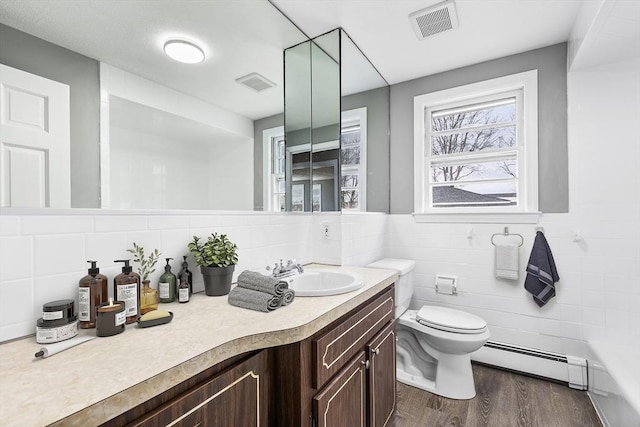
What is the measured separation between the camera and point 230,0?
1529 millimetres

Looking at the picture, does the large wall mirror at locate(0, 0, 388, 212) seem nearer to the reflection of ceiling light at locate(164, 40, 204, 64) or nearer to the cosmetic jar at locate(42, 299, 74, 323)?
the reflection of ceiling light at locate(164, 40, 204, 64)

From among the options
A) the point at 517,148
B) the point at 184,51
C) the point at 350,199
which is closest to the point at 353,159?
the point at 350,199

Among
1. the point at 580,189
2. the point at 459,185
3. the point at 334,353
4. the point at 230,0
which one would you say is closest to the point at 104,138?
the point at 230,0

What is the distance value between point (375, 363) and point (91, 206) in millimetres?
1329

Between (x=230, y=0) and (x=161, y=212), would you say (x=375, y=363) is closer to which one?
(x=161, y=212)

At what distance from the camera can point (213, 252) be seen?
1271 mm

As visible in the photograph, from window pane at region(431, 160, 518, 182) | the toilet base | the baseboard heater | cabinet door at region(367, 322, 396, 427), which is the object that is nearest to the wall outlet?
cabinet door at region(367, 322, 396, 427)

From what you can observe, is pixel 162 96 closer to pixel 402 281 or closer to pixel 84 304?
pixel 84 304

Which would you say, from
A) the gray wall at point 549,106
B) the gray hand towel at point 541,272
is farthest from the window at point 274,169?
the gray hand towel at point 541,272

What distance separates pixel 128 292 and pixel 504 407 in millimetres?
2225

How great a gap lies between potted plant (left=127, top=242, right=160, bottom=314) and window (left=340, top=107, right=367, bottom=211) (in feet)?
4.26

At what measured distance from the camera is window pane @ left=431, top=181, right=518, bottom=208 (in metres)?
2.43

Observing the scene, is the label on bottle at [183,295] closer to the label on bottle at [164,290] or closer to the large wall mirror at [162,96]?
the label on bottle at [164,290]

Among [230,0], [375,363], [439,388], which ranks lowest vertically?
[439,388]
